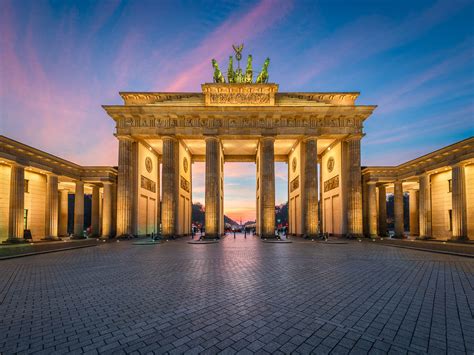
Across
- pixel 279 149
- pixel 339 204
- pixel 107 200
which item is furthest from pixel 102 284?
pixel 279 149

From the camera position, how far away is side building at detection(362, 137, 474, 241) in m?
21.4

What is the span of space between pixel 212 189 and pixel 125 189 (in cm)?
1002

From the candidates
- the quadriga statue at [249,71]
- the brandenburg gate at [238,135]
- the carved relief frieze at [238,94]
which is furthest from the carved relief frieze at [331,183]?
the quadriga statue at [249,71]

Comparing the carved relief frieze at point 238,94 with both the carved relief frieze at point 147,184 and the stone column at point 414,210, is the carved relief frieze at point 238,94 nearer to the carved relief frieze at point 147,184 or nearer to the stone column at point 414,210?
the carved relief frieze at point 147,184

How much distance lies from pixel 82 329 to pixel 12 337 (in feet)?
3.30

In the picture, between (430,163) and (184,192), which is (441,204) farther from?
(184,192)

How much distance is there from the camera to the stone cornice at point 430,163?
2056cm

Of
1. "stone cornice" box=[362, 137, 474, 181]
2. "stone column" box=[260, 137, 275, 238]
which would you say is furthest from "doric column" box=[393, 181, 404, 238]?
"stone column" box=[260, 137, 275, 238]

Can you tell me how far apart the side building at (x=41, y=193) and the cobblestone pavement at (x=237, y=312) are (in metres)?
18.9

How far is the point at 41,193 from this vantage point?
28.9m

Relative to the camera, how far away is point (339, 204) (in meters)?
29.2

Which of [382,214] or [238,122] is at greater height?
[238,122]

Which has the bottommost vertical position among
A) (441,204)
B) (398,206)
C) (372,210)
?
(372,210)

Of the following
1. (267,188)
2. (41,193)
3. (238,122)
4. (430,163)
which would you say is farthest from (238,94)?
(41,193)
